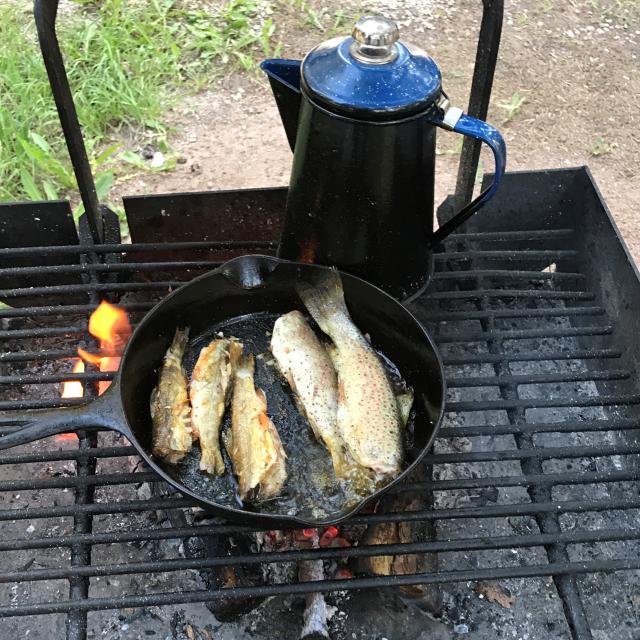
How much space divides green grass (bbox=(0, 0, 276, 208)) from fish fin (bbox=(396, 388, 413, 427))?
2052mm

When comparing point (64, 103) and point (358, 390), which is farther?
point (64, 103)

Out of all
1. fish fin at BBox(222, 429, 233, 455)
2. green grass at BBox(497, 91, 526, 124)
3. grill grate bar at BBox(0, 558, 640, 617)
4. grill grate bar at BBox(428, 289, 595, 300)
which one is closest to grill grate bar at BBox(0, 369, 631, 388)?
grill grate bar at BBox(428, 289, 595, 300)

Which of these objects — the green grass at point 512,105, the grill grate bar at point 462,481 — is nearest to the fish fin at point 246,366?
the grill grate bar at point 462,481

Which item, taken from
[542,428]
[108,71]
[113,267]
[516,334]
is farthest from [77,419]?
[108,71]

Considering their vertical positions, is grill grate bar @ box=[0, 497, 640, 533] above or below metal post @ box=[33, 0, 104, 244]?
below

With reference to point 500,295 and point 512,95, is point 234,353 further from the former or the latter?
point 512,95

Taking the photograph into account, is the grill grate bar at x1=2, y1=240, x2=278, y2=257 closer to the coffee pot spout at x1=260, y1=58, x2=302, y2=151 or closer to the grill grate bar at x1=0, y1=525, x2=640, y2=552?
the coffee pot spout at x1=260, y1=58, x2=302, y2=151

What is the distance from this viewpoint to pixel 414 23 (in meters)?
4.30

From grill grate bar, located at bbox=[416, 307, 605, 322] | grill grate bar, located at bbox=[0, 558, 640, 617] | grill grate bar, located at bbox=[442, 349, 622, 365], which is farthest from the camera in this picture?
grill grate bar, located at bbox=[416, 307, 605, 322]

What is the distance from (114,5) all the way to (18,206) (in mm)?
2447

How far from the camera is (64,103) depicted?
6.61ft

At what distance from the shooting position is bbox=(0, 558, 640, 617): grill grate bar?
60.9 inches

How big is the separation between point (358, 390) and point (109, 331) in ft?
3.03

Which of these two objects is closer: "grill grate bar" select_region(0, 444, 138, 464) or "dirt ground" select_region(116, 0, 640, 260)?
"grill grate bar" select_region(0, 444, 138, 464)
